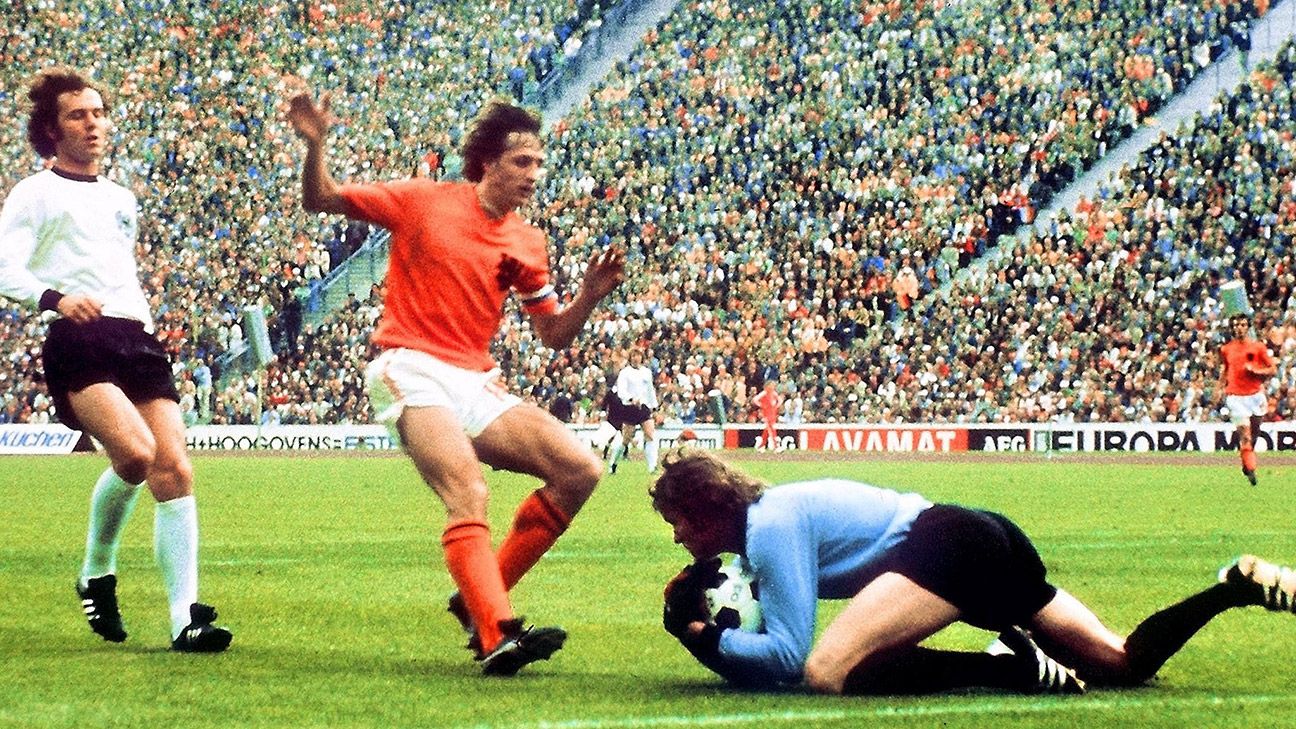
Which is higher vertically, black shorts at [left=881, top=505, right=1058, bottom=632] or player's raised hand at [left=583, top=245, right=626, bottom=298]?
player's raised hand at [left=583, top=245, right=626, bottom=298]

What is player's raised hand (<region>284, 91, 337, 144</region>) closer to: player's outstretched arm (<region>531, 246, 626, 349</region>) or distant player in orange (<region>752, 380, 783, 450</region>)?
player's outstretched arm (<region>531, 246, 626, 349</region>)

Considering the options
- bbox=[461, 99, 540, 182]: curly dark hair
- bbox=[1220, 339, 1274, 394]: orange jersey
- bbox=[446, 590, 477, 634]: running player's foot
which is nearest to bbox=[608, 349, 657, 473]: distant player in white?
bbox=[1220, 339, 1274, 394]: orange jersey

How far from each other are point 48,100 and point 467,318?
87.2 inches

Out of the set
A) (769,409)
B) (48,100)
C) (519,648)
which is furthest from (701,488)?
(769,409)

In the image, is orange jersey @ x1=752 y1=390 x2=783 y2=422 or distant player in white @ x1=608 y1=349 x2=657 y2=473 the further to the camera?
orange jersey @ x1=752 y1=390 x2=783 y2=422

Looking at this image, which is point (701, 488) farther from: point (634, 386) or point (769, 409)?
point (769, 409)

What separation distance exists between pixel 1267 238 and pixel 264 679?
2853cm

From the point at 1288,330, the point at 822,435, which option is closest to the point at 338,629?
the point at 1288,330

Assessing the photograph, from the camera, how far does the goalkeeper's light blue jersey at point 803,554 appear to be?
246 inches

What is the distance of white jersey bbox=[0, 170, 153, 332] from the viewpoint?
26.6 ft

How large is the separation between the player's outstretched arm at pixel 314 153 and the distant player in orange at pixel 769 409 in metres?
29.3

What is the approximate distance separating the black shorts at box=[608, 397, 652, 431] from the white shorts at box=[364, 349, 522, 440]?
2152 cm

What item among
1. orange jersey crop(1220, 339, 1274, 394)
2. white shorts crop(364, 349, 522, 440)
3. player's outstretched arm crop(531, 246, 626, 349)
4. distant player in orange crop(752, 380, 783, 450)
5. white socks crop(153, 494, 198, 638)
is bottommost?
distant player in orange crop(752, 380, 783, 450)

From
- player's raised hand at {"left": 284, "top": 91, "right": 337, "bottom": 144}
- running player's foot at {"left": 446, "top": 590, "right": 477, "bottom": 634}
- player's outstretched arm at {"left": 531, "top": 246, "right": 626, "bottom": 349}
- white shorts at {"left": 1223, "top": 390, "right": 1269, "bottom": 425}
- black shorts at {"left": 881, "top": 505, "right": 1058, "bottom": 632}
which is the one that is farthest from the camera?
white shorts at {"left": 1223, "top": 390, "right": 1269, "bottom": 425}
